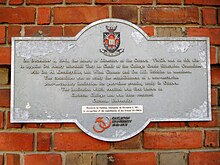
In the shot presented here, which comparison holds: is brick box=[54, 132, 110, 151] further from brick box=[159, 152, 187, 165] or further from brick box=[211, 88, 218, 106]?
brick box=[211, 88, 218, 106]

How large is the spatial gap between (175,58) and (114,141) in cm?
54

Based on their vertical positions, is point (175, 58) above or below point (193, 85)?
above

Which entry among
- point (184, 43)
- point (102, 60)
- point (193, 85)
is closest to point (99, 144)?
point (102, 60)

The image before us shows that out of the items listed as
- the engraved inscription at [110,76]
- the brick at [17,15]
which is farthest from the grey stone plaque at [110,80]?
the brick at [17,15]

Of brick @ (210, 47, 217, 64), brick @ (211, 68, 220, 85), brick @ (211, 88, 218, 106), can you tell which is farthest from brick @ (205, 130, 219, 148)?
brick @ (210, 47, 217, 64)

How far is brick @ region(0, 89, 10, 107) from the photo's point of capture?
5.68 ft

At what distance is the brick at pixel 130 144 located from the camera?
1.73 m

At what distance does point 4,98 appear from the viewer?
173 centimetres

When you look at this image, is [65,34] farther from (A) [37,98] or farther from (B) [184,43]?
(B) [184,43]

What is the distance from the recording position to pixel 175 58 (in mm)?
1761

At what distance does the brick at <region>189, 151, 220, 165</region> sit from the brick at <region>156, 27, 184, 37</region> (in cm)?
63

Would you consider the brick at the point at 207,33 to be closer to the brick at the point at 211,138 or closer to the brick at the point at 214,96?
the brick at the point at 214,96

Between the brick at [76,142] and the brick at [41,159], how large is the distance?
5 cm

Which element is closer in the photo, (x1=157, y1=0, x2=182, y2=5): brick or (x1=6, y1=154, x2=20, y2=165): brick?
(x1=6, y1=154, x2=20, y2=165): brick
